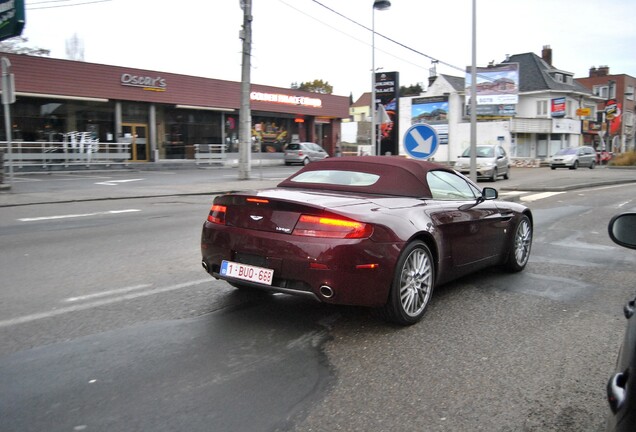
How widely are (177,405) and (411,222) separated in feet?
7.51

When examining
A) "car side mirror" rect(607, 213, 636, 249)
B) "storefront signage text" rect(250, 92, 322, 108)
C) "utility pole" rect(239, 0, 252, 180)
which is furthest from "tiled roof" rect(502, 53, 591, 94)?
"car side mirror" rect(607, 213, 636, 249)

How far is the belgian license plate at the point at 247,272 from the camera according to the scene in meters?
4.10

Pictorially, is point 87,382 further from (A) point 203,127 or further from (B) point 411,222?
(A) point 203,127

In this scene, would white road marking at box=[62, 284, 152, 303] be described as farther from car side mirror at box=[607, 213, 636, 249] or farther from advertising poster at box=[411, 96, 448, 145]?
advertising poster at box=[411, 96, 448, 145]

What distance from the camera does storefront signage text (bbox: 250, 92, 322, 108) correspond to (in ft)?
124

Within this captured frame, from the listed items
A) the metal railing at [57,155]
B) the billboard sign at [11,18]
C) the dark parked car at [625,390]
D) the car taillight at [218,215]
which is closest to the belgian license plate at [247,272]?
the car taillight at [218,215]

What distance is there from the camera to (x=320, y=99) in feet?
141

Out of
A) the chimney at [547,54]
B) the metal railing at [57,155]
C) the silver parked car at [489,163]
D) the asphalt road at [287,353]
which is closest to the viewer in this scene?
the asphalt road at [287,353]

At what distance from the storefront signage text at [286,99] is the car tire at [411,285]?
3428cm

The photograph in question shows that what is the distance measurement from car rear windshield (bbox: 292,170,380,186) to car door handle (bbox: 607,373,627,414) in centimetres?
345

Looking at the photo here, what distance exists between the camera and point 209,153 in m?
34.4

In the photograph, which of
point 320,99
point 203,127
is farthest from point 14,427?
point 320,99

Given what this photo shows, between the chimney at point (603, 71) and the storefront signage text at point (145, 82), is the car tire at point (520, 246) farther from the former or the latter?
the chimney at point (603, 71)

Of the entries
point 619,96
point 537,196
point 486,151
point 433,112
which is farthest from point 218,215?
point 619,96
